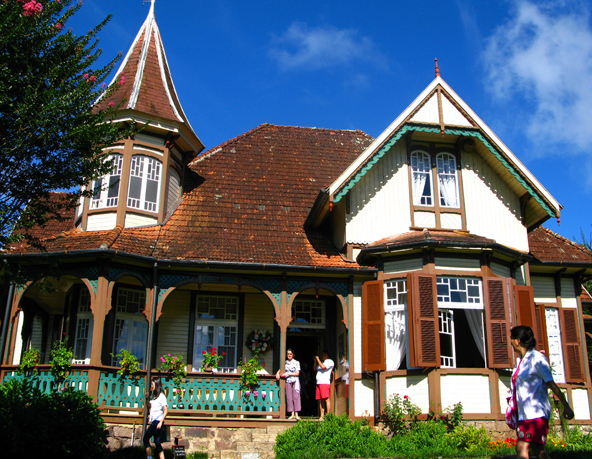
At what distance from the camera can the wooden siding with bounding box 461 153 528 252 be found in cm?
1602

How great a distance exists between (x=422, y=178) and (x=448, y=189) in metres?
0.75

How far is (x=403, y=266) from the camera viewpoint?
579 inches

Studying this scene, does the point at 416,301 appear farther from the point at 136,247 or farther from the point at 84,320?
the point at 84,320

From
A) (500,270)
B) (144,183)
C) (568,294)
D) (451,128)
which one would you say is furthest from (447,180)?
(144,183)

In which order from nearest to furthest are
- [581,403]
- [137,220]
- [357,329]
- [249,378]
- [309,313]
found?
[249,378] < [357,329] < [137,220] < [581,403] < [309,313]

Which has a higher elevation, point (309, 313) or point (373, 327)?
point (309, 313)

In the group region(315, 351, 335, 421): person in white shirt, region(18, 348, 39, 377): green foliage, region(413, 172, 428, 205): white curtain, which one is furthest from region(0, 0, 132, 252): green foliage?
region(413, 172, 428, 205): white curtain

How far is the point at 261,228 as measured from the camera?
53.1 feet

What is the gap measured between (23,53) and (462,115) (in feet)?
34.7

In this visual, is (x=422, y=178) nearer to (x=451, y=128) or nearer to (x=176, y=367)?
(x=451, y=128)

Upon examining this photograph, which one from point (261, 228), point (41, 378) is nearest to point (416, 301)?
point (261, 228)

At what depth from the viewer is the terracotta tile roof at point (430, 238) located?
1427 centimetres

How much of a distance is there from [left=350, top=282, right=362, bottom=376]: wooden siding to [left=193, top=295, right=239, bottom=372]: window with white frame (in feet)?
10.2

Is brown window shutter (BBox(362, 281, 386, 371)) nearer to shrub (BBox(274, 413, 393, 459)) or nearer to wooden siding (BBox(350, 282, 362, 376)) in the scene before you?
wooden siding (BBox(350, 282, 362, 376))
